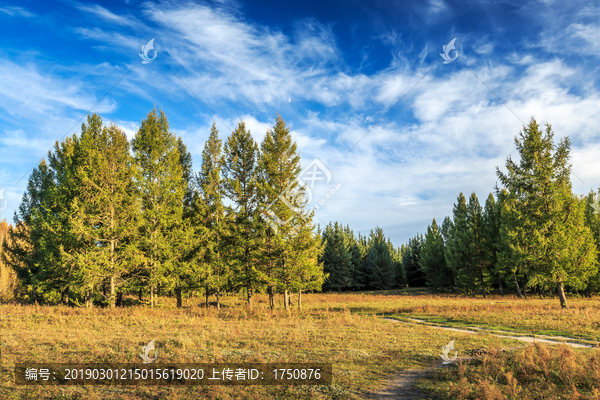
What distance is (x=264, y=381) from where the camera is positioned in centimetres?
812

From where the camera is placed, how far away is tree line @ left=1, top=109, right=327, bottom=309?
71.1ft

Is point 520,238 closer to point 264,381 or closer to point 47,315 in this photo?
point 264,381

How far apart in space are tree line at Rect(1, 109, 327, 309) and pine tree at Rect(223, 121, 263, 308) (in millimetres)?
89

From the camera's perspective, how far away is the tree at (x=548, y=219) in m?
25.7

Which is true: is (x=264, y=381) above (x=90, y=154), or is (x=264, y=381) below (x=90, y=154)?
below

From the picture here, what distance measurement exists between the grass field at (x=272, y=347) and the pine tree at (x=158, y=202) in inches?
154

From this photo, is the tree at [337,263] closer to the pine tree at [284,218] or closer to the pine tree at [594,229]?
the pine tree at [594,229]

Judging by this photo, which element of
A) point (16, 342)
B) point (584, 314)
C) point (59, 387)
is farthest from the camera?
point (584, 314)

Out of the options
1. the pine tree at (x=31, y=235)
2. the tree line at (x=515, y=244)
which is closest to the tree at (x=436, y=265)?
the tree line at (x=515, y=244)

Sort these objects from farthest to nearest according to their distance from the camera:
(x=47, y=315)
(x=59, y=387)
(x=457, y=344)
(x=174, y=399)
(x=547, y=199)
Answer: (x=547, y=199)
(x=47, y=315)
(x=457, y=344)
(x=59, y=387)
(x=174, y=399)


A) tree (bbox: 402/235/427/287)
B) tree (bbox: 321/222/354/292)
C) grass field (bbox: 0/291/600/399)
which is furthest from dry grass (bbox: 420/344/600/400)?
tree (bbox: 402/235/427/287)

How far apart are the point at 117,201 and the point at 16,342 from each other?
12.6m

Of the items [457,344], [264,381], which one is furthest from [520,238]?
[264,381]

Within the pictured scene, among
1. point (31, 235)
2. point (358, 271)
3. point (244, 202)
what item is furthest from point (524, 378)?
point (358, 271)
